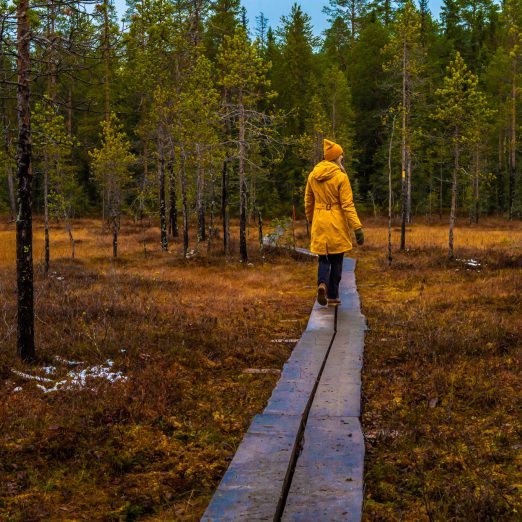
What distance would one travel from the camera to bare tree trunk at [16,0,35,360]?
5.36m

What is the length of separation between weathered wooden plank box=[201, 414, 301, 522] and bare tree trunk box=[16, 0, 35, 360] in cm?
327

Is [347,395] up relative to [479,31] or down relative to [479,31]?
down

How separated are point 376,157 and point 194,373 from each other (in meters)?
45.4

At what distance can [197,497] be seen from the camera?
3066 millimetres

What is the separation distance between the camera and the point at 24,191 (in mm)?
5445

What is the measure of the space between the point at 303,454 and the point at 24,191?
4109 millimetres

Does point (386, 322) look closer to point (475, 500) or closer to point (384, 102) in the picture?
point (475, 500)

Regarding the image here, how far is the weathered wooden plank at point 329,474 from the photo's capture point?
2613 mm

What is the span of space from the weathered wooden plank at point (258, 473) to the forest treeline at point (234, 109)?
3490mm

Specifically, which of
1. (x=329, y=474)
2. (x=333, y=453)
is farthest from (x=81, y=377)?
(x=329, y=474)

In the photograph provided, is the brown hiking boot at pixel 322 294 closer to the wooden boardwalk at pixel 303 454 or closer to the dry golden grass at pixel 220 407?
the dry golden grass at pixel 220 407

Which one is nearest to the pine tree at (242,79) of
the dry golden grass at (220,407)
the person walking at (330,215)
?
the dry golden grass at (220,407)

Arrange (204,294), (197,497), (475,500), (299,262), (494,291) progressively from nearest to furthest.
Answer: (475,500), (197,497), (494,291), (204,294), (299,262)

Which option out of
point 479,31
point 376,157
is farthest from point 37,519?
point 479,31
